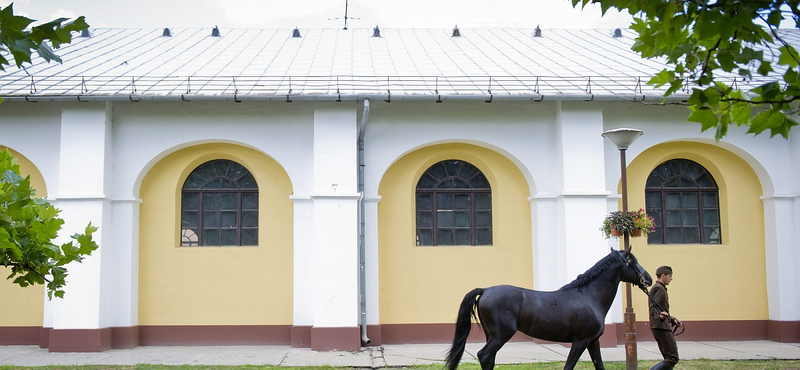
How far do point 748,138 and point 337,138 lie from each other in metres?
7.72

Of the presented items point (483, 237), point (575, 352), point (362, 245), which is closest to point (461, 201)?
point (483, 237)

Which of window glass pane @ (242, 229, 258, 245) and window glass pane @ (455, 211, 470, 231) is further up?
window glass pane @ (455, 211, 470, 231)

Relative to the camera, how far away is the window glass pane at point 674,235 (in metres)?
13.9

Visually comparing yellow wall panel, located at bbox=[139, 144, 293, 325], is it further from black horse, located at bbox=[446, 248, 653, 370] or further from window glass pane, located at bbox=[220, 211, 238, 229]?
black horse, located at bbox=[446, 248, 653, 370]

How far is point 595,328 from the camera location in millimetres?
8297

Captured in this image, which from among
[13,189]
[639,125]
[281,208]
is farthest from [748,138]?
[13,189]

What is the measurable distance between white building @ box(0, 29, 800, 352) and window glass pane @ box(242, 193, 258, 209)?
0.09ft

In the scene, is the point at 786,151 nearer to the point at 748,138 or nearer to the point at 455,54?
the point at 748,138

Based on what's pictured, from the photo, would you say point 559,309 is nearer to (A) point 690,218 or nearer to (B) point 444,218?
(B) point 444,218

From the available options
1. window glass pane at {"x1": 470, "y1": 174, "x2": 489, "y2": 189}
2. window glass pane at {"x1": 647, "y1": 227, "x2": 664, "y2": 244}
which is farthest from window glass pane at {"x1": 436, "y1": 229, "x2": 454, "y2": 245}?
window glass pane at {"x1": 647, "y1": 227, "x2": 664, "y2": 244}

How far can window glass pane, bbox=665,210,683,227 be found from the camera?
548 inches

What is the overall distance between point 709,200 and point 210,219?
973 centimetres

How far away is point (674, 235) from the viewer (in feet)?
45.6

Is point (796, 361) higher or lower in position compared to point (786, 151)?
lower
